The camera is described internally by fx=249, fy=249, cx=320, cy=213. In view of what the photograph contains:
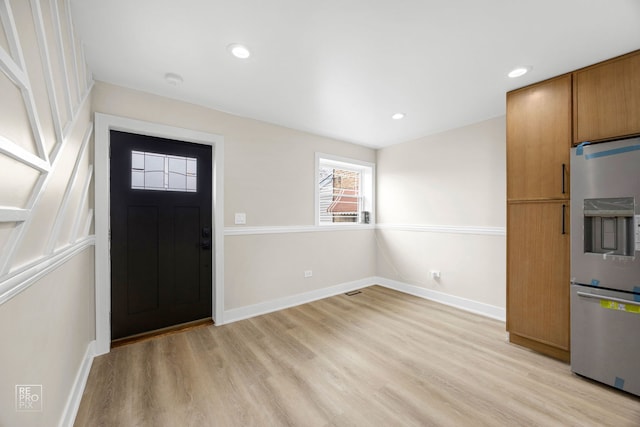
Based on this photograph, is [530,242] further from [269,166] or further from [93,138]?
[93,138]

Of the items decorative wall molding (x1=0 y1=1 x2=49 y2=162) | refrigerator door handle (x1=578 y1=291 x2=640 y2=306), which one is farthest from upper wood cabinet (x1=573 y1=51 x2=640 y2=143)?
decorative wall molding (x1=0 y1=1 x2=49 y2=162)

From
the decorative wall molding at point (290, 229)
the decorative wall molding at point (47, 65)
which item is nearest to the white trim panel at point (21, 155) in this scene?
the decorative wall molding at point (47, 65)

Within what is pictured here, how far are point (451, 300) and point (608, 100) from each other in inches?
105

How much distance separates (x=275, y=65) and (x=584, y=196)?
2719 millimetres

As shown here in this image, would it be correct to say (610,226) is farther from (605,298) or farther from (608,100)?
(608,100)

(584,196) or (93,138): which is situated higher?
(93,138)

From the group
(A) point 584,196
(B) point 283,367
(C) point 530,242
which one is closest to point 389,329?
(B) point 283,367

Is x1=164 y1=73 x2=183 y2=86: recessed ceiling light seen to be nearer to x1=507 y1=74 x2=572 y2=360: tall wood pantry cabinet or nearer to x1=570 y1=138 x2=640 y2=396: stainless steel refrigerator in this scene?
x1=507 y1=74 x2=572 y2=360: tall wood pantry cabinet

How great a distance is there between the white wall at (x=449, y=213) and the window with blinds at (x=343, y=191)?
0.31 meters

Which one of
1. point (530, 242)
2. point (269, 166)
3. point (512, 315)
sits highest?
point (269, 166)

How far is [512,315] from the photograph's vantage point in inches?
96.8

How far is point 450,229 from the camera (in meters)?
3.57

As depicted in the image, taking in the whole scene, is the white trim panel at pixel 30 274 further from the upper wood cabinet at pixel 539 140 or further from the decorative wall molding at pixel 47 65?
the upper wood cabinet at pixel 539 140

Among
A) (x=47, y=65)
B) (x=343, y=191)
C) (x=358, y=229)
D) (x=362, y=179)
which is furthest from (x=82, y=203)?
(x=362, y=179)
